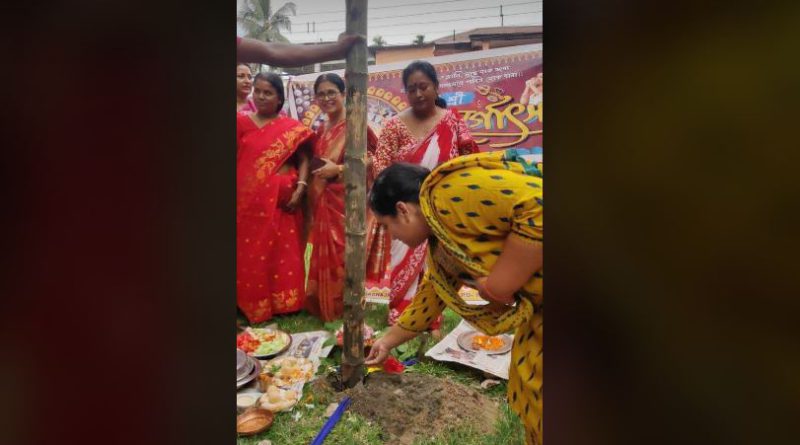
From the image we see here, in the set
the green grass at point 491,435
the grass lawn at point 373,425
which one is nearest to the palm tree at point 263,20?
the grass lawn at point 373,425

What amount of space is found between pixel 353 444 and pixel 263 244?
2.82 ft

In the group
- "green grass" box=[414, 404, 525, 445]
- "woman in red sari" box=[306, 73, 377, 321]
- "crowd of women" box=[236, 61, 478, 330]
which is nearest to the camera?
"green grass" box=[414, 404, 525, 445]

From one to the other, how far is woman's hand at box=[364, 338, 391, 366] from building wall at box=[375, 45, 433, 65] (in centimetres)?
95

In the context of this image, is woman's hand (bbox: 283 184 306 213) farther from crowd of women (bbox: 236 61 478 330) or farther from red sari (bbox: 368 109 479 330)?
red sari (bbox: 368 109 479 330)

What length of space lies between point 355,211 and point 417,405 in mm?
679

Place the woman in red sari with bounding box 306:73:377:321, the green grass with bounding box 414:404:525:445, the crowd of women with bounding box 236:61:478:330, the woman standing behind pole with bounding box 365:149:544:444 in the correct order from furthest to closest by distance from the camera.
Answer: the woman in red sari with bounding box 306:73:377:321
the crowd of women with bounding box 236:61:478:330
the green grass with bounding box 414:404:525:445
the woman standing behind pole with bounding box 365:149:544:444

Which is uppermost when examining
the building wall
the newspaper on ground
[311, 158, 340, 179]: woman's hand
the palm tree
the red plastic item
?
the palm tree

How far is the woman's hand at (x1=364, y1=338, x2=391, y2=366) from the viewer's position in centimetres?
142

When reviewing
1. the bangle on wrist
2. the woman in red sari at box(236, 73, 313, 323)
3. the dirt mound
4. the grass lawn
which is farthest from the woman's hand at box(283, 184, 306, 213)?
the bangle on wrist

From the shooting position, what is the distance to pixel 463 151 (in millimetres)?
1455

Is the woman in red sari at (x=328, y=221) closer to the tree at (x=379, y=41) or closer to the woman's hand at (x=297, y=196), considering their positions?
the woman's hand at (x=297, y=196)

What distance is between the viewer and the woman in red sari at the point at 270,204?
1.71 metres
